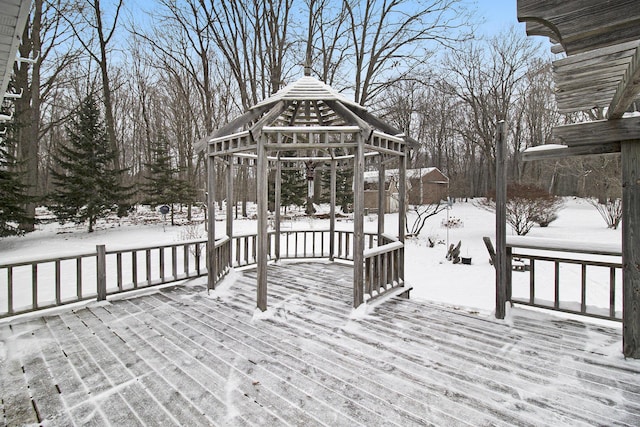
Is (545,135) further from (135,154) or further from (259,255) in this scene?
(135,154)

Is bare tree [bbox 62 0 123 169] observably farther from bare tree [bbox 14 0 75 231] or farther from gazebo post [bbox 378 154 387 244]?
gazebo post [bbox 378 154 387 244]

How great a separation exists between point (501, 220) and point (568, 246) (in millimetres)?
807

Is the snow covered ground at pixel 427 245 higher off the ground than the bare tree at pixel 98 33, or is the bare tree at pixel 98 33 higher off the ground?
the bare tree at pixel 98 33

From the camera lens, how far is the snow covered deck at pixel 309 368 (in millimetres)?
2441

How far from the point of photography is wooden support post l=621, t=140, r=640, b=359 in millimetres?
3090

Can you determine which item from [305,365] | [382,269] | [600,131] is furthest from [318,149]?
[600,131]

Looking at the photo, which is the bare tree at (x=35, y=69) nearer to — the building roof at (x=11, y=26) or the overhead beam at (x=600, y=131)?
the building roof at (x=11, y=26)

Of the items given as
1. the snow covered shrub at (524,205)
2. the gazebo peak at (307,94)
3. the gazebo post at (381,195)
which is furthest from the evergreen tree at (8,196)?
the snow covered shrub at (524,205)

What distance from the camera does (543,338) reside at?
3.68 meters

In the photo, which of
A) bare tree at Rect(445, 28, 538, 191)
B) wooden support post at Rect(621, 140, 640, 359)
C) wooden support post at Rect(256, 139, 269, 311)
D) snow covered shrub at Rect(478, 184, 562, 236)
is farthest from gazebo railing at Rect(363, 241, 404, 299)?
bare tree at Rect(445, 28, 538, 191)

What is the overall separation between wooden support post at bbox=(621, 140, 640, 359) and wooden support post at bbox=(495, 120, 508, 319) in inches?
43.6

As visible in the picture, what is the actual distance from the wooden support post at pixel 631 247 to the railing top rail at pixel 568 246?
33cm

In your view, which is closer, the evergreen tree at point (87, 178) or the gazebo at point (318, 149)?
the gazebo at point (318, 149)

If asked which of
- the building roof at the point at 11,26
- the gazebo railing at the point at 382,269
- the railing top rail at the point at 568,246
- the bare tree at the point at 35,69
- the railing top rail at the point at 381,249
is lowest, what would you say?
the gazebo railing at the point at 382,269
